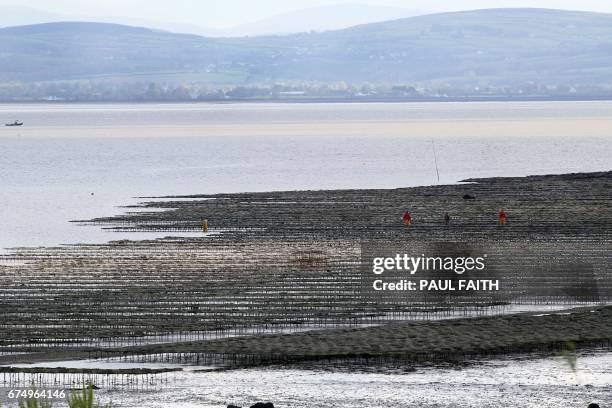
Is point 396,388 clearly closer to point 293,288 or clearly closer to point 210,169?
point 293,288

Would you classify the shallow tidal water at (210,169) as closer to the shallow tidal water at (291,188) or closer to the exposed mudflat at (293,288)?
the shallow tidal water at (291,188)

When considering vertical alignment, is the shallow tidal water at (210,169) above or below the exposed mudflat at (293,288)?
below

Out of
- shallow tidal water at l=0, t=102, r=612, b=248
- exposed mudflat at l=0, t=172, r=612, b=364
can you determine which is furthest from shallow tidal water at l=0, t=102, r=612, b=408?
exposed mudflat at l=0, t=172, r=612, b=364

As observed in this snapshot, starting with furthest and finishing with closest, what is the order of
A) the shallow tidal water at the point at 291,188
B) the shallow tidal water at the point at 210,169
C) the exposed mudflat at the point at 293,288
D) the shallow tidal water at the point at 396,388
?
the shallow tidal water at the point at 210,169
the exposed mudflat at the point at 293,288
the shallow tidal water at the point at 291,188
the shallow tidal water at the point at 396,388

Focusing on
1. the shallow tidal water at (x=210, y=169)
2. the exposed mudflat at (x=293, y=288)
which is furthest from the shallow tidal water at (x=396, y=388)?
the shallow tidal water at (x=210, y=169)

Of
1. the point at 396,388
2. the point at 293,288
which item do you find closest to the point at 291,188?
the point at 293,288

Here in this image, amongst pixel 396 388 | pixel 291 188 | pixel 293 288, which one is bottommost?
pixel 291 188

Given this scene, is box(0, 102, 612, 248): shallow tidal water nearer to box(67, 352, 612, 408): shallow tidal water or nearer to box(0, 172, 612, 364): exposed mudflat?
box(0, 172, 612, 364): exposed mudflat

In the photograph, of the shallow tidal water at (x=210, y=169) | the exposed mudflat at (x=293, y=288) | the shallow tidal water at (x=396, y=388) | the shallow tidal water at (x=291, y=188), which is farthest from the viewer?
the shallow tidal water at (x=210, y=169)

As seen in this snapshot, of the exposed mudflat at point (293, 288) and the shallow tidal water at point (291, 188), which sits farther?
the exposed mudflat at point (293, 288)

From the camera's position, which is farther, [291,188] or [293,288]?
[291,188]

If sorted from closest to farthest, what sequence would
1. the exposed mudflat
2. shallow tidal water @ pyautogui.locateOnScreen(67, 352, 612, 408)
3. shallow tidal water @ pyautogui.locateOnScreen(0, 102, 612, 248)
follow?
shallow tidal water @ pyautogui.locateOnScreen(67, 352, 612, 408) → the exposed mudflat → shallow tidal water @ pyautogui.locateOnScreen(0, 102, 612, 248)

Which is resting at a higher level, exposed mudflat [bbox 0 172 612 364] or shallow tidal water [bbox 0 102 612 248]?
exposed mudflat [bbox 0 172 612 364]

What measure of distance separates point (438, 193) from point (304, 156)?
77.7 m
